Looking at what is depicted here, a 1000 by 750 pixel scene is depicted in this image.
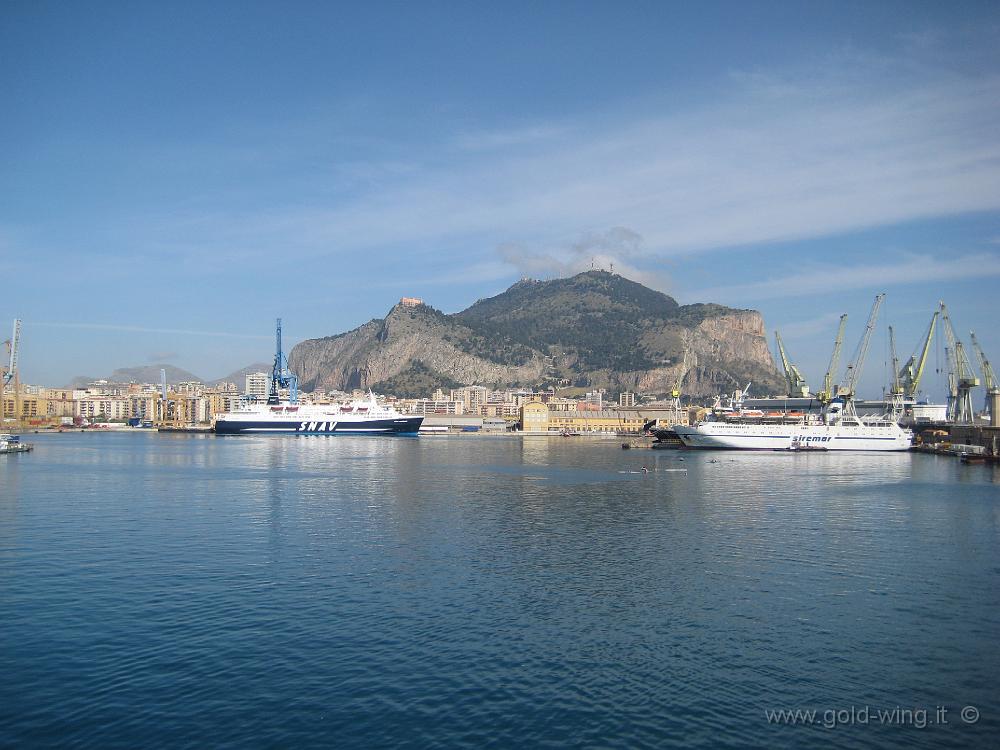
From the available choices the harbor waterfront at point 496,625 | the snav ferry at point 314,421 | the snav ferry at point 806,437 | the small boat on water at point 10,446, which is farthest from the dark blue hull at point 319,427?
the harbor waterfront at point 496,625

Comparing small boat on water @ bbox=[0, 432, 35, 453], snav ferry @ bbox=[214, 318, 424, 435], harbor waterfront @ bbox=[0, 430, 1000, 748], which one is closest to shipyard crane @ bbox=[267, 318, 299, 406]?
snav ferry @ bbox=[214, 318, 424, 435]

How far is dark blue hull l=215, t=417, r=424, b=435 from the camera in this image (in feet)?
469

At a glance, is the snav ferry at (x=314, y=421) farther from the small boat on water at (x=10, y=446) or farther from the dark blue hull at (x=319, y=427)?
the small boat on water at (x=10, y=446)

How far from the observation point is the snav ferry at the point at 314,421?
143m

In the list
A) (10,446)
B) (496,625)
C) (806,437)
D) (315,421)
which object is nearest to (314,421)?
(315,421)

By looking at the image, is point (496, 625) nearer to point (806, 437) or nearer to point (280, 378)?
point (806, 437)

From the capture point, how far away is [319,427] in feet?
467

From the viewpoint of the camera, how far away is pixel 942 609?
67.9 feet

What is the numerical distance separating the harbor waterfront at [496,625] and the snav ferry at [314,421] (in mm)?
102841

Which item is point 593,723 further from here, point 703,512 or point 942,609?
point 703,512

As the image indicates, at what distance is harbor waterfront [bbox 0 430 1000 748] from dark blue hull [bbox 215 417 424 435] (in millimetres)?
102637

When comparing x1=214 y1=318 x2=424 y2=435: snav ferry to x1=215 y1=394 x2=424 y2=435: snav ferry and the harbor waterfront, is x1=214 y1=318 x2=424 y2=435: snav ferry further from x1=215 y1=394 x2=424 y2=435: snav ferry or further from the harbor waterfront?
the harbor waterfront

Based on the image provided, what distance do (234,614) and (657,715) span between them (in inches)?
453

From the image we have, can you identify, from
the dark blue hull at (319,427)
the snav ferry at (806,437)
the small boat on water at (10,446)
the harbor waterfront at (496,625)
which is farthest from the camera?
the dark blue hull at (319,427)
